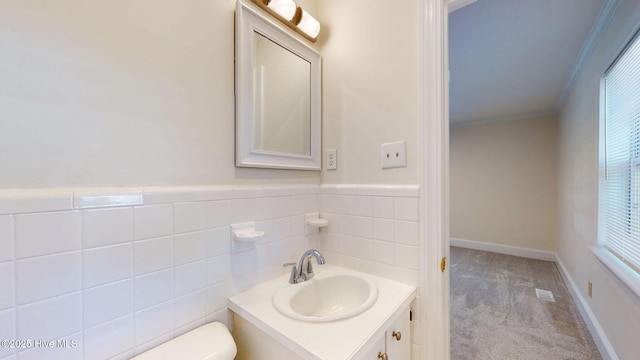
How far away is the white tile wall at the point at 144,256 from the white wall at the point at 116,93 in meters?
0.07

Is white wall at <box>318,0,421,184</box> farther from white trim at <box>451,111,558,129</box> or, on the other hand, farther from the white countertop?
white trim at <box>451,111,558,129</box>

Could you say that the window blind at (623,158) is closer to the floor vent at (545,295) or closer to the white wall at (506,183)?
the floor vent at (545,295)

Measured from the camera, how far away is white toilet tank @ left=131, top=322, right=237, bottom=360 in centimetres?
66

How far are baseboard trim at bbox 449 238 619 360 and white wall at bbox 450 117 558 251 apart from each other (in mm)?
74

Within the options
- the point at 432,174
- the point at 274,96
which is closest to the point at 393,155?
the point at 432,174

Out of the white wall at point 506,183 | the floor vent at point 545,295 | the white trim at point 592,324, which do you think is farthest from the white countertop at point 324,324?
the white wall at point 506,183

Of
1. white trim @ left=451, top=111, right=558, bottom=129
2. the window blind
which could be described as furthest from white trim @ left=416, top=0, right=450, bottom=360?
white trim @ left=451, top=111, right=558, bottom=129

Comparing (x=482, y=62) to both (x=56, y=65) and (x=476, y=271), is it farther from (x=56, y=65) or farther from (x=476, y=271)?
(x=56, y=65)

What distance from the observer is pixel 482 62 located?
211cm

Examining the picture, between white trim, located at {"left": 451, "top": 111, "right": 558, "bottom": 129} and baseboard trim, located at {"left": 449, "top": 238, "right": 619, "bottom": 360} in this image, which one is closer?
baseboard trim, located at {"left": 449, "top": 238, "right": 619, "bottom": 360}

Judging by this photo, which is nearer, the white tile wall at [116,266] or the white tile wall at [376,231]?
the white tile wall at [116,266]

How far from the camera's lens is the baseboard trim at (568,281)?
59.5 inches

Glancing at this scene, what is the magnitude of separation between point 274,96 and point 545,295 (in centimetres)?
323

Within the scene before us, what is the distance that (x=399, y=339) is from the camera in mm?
851
